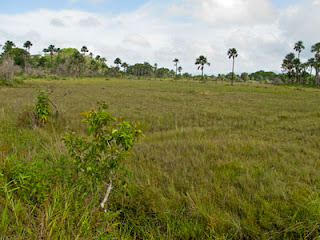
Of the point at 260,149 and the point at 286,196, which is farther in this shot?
the point at 260,149

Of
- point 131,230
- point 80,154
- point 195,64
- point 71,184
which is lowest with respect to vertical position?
point 131,230

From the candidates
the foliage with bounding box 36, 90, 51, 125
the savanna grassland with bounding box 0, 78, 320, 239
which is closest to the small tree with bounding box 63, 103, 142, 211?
the savanna grassland with bounding box 0, 78, 320, 239

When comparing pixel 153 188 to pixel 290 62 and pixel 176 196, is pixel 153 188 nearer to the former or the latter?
pixel 176 196

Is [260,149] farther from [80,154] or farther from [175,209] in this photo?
[80,154]

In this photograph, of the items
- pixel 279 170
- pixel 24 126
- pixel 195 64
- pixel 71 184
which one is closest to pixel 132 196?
pixel 71 184

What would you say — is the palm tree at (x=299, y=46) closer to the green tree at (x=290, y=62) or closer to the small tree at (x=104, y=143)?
the green tree at (x=290, y=62)

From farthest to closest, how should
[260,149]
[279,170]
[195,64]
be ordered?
[195,64]
[260,149]
[279,170]

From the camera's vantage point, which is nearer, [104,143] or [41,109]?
[104,143]

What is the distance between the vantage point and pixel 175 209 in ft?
10.0

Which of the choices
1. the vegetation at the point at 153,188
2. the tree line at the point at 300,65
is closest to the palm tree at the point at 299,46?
the tree line at the point at 300,65

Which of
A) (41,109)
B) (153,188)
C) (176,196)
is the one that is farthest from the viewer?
(41,109)

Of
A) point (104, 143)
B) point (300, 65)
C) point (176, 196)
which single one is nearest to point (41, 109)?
point (104, 143)

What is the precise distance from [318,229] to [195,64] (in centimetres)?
8618

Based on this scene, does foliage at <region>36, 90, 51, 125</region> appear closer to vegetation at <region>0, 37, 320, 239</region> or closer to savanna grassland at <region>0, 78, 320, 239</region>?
vegetation at <region>0, 37, 320, 239</region>
